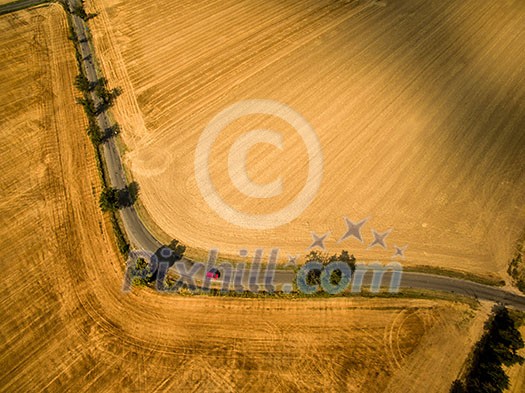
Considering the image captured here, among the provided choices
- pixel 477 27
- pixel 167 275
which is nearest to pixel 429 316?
pixel 167 275

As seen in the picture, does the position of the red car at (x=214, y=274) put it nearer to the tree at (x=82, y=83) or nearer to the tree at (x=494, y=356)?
the tree at (x=494, y=356)

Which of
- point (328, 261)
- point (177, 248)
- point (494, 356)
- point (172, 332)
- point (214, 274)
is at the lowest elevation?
point (172, 332)

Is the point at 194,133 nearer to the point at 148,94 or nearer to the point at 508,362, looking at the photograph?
the point at 148,94

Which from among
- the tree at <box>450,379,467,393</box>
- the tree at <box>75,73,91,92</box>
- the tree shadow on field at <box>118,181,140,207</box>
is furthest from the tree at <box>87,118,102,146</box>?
the tree at <box>450,379,467,393</box>

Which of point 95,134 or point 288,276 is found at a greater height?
point 95,134

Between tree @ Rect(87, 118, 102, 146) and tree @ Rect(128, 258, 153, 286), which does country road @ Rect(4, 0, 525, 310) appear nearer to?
tree @ Rect(87, 118, 102, 146)

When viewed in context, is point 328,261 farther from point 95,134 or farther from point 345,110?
point 95,134

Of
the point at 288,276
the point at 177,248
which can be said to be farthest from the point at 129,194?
the point at 288,276
